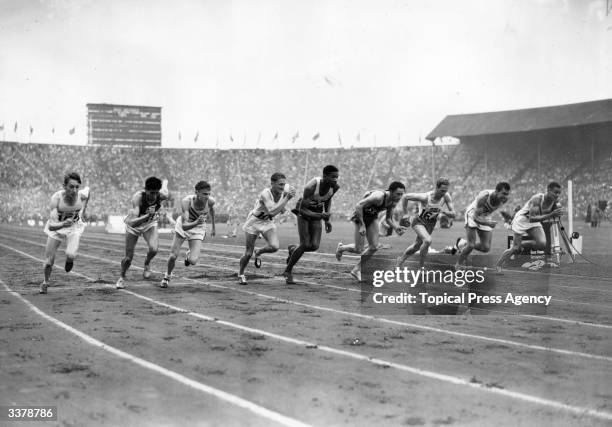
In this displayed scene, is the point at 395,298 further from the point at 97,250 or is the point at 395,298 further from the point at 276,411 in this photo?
the point at 97,250

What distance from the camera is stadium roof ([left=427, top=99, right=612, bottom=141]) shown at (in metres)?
47.5

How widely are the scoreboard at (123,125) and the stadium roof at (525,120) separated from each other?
41.9 meters

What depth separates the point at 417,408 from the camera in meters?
4.17

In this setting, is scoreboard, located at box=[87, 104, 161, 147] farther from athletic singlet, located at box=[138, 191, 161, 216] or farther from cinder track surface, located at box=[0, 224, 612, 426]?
cinder track surface, located at box=[0, 224, 612, 426]

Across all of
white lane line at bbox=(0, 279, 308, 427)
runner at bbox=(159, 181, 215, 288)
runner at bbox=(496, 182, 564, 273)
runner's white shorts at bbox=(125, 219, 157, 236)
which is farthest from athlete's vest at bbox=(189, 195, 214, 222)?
runner at bbox=(496, 182, 564, 273)

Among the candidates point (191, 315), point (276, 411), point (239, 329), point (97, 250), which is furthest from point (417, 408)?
point (97, 250)

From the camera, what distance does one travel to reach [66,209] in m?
9.78

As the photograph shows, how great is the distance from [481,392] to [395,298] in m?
4.69

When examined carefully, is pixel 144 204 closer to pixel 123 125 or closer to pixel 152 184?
pixel 152 184

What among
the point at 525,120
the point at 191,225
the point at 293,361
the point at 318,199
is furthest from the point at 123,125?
the point at 293,361

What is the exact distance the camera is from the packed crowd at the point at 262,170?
164ft

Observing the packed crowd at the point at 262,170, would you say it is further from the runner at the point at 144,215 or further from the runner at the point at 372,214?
the runner at the point at 144,215

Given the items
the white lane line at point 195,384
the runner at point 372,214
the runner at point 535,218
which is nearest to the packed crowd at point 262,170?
the runner at point 535,218

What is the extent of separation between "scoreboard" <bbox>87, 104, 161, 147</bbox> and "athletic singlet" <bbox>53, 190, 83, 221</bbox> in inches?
2969
